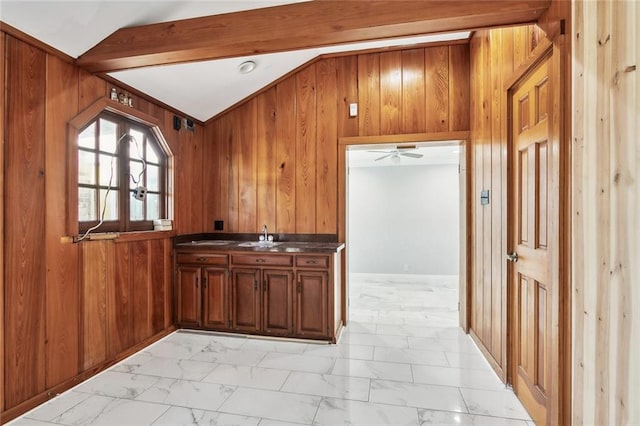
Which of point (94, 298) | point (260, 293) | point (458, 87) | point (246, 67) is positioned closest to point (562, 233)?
point (458, 87)

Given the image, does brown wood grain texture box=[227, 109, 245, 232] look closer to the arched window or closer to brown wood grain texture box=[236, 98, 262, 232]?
brown wood grain texture box=[236, 98, 262, 232]

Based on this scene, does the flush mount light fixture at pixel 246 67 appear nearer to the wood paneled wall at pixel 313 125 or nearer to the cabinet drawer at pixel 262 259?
the wood paneled wall at pixel 313 125

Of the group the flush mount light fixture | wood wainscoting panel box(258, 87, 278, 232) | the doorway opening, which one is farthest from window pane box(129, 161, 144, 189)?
the doorway opening

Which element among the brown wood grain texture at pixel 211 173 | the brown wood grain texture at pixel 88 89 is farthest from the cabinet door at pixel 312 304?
the brown wood grain texture at pixel 88 89

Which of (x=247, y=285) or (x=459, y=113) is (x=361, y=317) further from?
(x=459, y=113)

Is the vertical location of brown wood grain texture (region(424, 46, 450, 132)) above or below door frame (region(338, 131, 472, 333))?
above

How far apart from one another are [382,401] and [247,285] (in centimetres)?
174

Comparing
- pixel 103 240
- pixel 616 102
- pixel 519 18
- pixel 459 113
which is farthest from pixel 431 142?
pixel 103 240

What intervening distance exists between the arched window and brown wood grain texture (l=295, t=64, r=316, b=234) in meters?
1.50

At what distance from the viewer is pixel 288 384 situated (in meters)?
2.29

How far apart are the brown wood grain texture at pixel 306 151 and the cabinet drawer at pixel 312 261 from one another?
1.89 feet

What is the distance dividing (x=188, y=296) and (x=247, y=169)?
1624 millimetres

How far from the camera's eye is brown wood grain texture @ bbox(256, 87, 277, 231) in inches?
146

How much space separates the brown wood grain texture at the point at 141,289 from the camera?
112 inches
